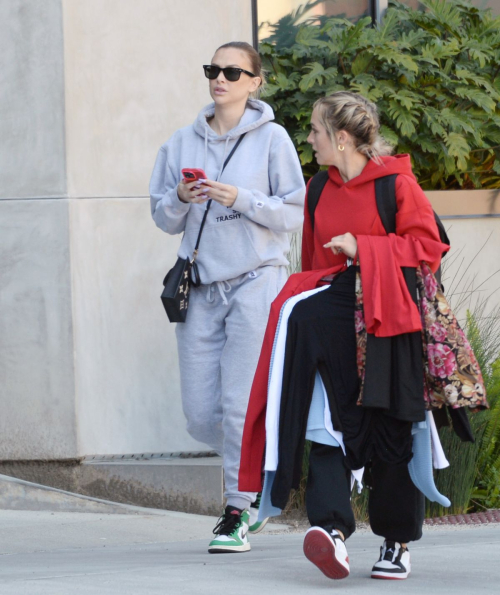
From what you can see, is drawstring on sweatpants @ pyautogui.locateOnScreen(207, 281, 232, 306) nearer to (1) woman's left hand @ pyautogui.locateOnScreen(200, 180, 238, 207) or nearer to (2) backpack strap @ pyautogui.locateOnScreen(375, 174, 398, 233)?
(1) woman's left hand @ pyautogui.locateOnScreen(200, 180, 238, 207)

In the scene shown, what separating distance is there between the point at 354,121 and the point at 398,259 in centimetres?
53

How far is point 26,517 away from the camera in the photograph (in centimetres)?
527

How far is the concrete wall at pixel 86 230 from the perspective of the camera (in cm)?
570

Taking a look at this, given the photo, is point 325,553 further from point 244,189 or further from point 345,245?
point 244,189

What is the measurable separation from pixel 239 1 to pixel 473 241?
2.58 m

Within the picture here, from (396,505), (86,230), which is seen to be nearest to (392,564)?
(396,505)

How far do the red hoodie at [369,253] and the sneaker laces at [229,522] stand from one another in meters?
0.77

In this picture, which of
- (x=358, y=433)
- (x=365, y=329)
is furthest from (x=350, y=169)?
(x=358, y=433)

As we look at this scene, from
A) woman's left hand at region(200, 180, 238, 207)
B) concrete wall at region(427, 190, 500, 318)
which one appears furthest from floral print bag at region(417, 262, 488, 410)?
concrete wall at region(427, 190, 500, 318)

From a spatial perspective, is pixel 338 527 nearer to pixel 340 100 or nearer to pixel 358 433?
pixel 358 433

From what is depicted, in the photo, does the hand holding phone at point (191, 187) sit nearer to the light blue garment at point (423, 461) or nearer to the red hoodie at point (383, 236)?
the red hoodie at point (383, 236)

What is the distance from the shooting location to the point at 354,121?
11.9 ft

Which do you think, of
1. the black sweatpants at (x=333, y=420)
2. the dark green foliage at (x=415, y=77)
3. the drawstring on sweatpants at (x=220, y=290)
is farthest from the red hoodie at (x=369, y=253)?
the dark green foliage at (x=415, y=77)

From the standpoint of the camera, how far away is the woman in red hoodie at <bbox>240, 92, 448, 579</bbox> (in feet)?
11.1
